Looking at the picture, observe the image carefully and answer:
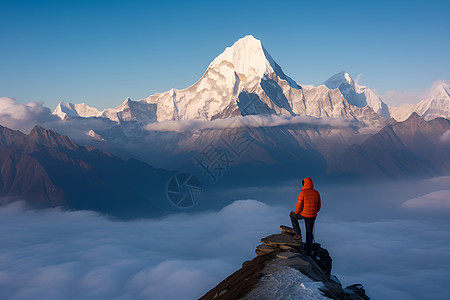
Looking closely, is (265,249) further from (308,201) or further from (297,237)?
(308,201)

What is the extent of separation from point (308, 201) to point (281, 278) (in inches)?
215

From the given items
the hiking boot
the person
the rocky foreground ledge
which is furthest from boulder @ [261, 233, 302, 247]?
the person

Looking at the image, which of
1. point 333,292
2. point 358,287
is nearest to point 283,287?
point 333,292

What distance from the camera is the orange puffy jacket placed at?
20748 millimetres

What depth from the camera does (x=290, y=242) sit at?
22703mm

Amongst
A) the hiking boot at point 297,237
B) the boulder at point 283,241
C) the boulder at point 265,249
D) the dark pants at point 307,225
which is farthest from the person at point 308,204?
the boulder at point 265,249

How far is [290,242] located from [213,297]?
6.65 meters

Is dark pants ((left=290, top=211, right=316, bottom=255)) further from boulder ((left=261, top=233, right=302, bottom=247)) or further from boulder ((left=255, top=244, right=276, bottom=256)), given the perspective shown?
boulder ((left=255, top=244, right=276, bottom=256))

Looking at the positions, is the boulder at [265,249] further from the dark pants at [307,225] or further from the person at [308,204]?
the person at [308,204]

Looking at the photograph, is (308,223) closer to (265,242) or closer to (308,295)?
(265,242)

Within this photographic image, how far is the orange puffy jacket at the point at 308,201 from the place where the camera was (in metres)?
20.7

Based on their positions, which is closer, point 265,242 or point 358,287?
point 265,242

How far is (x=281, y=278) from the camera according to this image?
18141 millimetres

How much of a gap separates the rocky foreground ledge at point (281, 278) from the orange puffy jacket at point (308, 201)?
9.43 feet
